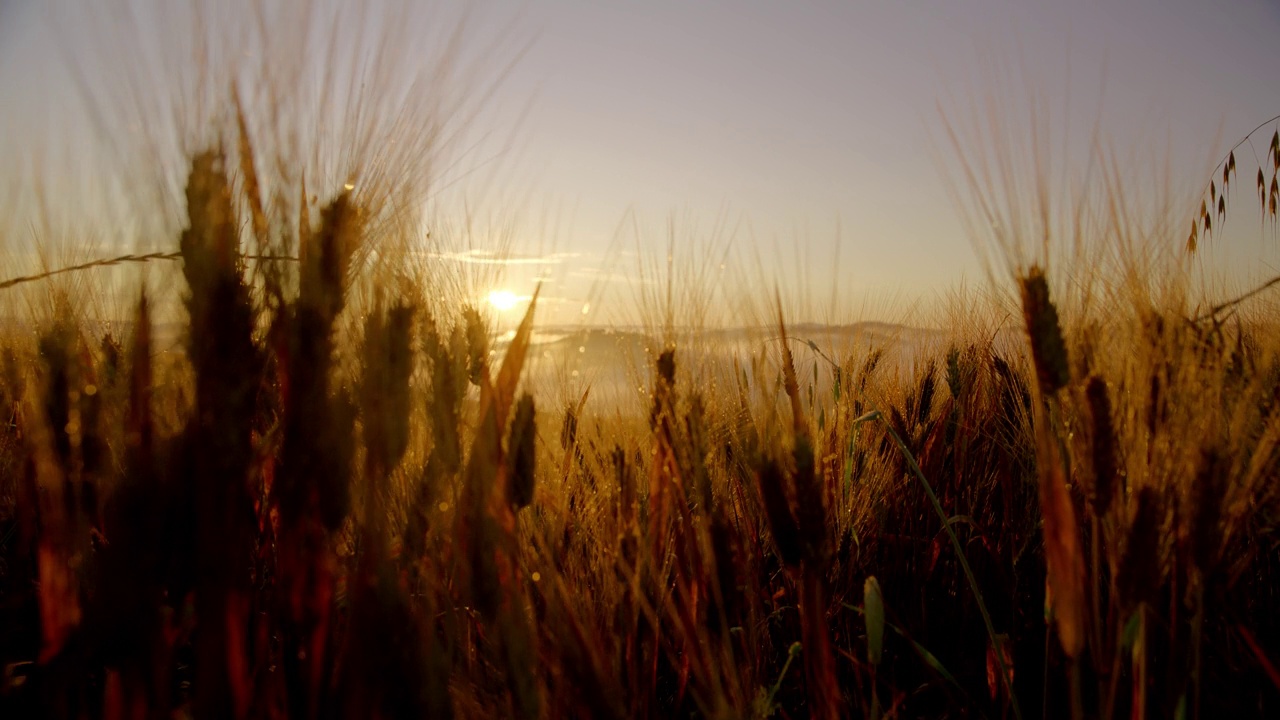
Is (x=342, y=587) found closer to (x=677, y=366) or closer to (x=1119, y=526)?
(x=677, y=366)

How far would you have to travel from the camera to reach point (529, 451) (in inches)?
39.5

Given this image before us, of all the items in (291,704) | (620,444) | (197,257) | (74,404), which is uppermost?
(197,257)

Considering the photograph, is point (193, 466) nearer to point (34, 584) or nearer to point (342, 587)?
point (342, 587)

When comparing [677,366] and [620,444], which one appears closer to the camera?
[677,366]

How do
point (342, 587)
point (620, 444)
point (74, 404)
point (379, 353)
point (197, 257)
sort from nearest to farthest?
point (197, 257), point (379, 353), point (74, 404), point (342, 587), point (620, 444)

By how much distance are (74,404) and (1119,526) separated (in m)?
1.49

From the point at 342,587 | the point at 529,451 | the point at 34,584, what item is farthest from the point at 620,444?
the point at 34,584

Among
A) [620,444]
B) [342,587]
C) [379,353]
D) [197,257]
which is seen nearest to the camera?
[197,257]

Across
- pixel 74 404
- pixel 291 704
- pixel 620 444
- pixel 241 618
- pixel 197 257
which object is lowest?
pixel 291 704

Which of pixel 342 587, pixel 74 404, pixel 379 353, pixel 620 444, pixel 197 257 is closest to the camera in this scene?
pixel 197 257

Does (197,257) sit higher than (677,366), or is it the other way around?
(197,257)

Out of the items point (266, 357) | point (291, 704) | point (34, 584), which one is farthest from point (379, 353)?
point (34, 584)

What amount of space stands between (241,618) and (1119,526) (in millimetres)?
1107

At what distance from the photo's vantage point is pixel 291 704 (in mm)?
961
